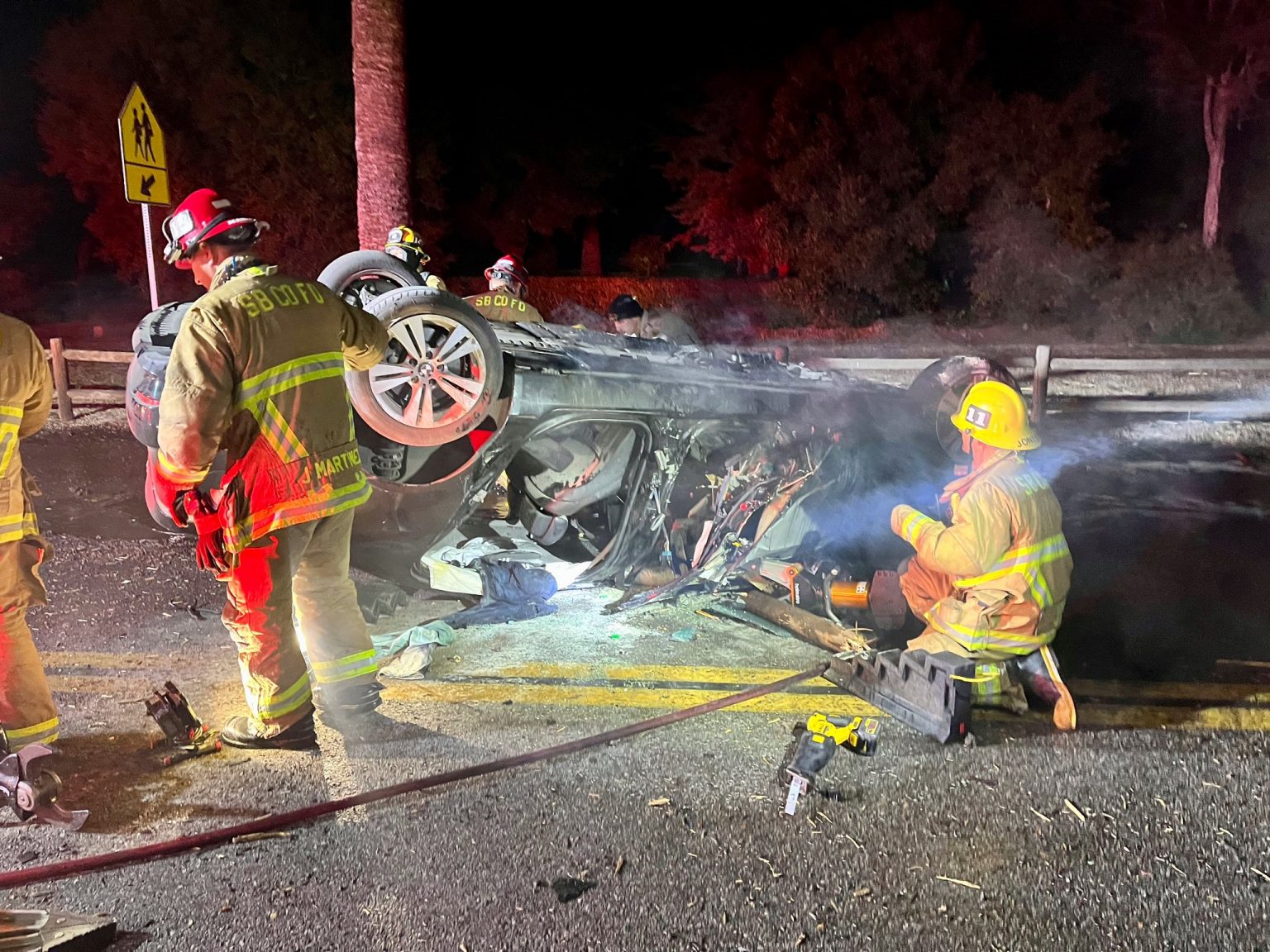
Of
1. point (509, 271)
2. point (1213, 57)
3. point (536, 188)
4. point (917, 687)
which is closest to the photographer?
point (917, 687)

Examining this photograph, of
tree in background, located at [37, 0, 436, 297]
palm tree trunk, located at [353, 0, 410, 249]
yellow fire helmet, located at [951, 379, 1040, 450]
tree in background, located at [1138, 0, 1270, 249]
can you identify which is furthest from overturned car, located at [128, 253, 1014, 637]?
tree in background, located at [1138, 0, 1270, 249]

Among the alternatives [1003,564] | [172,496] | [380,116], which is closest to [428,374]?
[172,496]

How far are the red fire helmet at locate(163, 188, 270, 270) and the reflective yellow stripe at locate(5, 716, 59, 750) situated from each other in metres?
1.61

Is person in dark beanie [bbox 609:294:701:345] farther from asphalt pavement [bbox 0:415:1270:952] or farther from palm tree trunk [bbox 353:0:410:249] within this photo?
asphalt pavement [bbox 0:415:1270:952]

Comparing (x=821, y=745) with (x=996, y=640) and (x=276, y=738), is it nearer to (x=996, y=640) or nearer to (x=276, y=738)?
(x=996, y=640)

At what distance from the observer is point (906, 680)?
12.1ft

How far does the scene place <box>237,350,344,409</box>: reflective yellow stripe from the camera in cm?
333

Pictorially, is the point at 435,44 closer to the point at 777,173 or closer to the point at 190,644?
the point at 777,173

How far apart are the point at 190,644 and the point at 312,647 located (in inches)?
46.4

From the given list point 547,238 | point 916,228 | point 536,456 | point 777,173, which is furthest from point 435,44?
point 536,456

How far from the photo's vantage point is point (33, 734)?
325 cm

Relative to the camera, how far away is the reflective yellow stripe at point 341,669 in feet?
12.0

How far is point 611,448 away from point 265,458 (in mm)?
1833

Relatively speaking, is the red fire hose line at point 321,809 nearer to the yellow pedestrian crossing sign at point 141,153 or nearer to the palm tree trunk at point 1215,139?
the yellow pedestrian crossing sign at point 141,153
